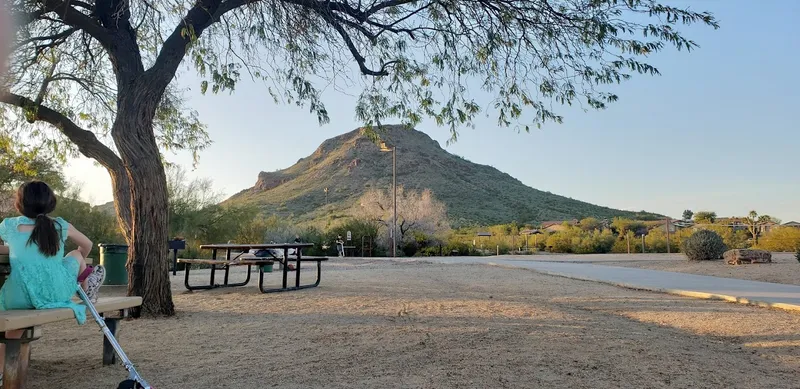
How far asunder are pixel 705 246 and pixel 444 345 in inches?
617

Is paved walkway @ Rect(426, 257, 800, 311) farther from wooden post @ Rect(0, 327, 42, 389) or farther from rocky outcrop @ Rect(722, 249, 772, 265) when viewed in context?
wooden post @ Rect(0, 327, 42, 389)

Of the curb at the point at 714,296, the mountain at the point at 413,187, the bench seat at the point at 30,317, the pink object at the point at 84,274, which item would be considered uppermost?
the mountain at the point at 413,187

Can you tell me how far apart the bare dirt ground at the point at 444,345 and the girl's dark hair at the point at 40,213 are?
1.02 metres

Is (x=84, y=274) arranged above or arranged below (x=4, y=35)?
below

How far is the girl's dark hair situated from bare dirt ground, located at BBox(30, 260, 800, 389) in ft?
3.35

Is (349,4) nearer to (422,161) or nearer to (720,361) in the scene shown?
(720,361)

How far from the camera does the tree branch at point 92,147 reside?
24.7ft

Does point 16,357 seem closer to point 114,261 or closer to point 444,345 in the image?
point 444,345

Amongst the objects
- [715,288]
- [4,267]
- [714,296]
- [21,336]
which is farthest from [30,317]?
[715,288]

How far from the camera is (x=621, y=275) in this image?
1288 centimetres

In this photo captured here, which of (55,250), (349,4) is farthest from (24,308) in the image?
(349,4)

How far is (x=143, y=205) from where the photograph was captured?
691 cm

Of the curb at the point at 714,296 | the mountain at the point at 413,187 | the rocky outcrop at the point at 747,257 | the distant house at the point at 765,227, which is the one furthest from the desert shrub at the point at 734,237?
the mountain at the point at 413,187

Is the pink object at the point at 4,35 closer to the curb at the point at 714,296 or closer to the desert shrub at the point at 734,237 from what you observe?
the curb at the point at 714,296
